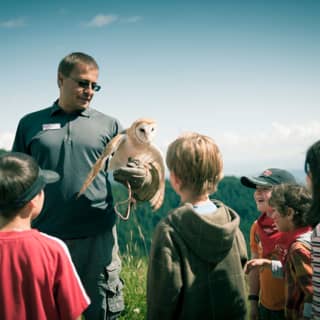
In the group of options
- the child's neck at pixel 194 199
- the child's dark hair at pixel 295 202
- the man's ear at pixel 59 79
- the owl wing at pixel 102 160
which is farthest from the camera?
the man's ear at pixel 59 79

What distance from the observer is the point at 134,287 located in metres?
4.32

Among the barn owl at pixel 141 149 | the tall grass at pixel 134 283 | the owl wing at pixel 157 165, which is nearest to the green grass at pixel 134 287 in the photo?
the tall grass at pixel 134 283

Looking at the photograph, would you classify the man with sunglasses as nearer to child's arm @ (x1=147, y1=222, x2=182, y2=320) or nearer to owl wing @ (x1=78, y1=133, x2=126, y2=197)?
owl wing @ (x1=78, y1=133, x2=126, y2=197)

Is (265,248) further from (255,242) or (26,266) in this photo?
(26,266)

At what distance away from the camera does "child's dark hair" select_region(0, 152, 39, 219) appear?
187 cm

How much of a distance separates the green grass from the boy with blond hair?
198 centimetres

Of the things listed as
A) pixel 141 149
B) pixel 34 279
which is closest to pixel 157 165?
pixel 141 149

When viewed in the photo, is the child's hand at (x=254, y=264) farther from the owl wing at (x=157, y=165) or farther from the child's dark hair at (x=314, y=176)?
the owl wing at (x=157, y=165)

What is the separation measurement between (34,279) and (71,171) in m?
1.10

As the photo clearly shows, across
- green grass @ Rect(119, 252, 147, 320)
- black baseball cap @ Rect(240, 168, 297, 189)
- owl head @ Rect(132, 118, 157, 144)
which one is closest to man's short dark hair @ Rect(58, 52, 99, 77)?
owl head @ Rect(132, 118, 157, 144)

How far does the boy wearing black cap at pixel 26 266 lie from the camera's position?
5.90ft

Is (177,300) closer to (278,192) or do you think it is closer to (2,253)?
(2,253)

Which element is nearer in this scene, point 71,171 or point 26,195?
point 26,195

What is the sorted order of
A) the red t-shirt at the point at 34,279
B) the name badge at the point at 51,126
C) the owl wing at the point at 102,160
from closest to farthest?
the red t-shirt at the point at 34,279 < the owl wing at the point at 102,160 < the name badge at the point at 51,126
